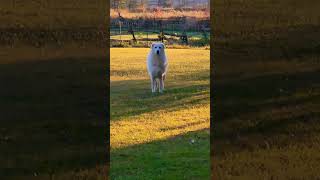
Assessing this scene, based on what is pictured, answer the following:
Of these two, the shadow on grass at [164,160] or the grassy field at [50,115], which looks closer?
the grassy field at [50,115]

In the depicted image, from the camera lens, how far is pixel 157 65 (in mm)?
3719

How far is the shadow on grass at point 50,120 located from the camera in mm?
3129

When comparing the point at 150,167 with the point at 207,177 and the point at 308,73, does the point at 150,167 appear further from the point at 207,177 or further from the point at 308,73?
the point at 308,73

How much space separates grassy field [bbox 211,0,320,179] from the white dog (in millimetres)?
642

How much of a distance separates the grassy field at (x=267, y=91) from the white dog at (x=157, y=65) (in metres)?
0.64

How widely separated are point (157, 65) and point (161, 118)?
39cm

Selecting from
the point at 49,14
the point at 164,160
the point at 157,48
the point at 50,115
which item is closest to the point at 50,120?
the point at 50,115

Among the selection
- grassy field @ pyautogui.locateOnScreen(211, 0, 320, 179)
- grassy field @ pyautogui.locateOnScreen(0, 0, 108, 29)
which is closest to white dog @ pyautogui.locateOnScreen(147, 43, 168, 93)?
grassy field @ pyautogui.locateOnScreen(211, 0, 320, 179)

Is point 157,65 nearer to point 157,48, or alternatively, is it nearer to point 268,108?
point 157,48

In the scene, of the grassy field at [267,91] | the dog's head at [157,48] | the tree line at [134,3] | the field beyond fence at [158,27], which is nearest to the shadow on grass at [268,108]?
the grassy field at [267,91]

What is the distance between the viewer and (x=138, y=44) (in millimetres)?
3926

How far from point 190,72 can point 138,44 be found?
469 mm

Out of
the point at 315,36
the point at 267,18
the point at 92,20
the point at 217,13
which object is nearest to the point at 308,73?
the point at 315,36

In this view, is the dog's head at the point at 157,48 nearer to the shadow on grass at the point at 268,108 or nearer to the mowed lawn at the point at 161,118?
the mowed lawn at the point at 161,118
